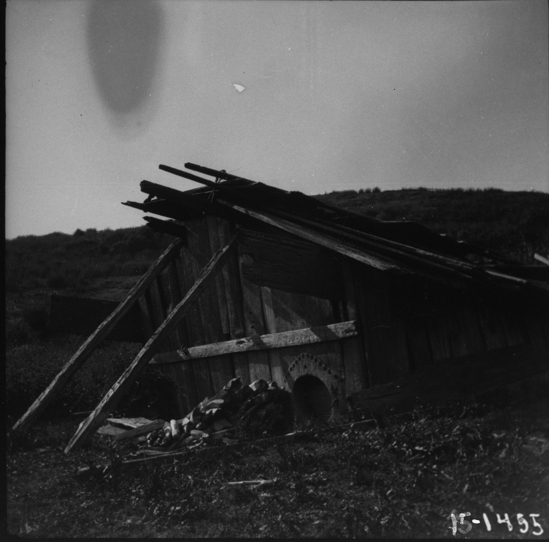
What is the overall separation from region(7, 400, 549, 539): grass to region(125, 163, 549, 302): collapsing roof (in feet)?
4.92

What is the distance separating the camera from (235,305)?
8.47 m

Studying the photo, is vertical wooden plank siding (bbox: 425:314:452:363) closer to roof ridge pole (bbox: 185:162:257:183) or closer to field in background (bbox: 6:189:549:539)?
field in background (bbox: 6:189:549:539)

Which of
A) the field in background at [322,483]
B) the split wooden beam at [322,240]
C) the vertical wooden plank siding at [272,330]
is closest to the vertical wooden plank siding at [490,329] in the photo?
the field in background at [322,483]

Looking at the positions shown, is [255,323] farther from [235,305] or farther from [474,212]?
[474,212]

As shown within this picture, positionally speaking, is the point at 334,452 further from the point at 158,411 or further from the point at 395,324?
the point at 158,411

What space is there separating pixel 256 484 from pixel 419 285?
327 cm

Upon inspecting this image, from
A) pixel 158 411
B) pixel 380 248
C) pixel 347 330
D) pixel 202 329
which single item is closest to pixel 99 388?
pixel 158 411

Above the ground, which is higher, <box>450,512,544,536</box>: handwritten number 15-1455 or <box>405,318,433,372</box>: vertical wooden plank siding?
<box>405,318,433,372</box>: vertical wooden plank siding

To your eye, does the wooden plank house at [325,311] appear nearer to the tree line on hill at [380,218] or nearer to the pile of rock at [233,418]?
the pile of rock at [233,418]

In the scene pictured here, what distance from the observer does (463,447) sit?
4820 millimetres

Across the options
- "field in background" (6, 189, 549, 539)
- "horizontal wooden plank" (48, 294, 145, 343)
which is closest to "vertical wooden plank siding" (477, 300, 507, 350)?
"field in background" (6, 189, 549, 539)

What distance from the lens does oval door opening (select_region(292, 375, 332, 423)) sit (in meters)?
7.40

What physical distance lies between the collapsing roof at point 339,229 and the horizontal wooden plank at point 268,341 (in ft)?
3.42

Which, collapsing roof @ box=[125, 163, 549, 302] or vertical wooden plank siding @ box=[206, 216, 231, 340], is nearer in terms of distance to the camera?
collapsing roof @ box=[125, 163, 549, 302]
